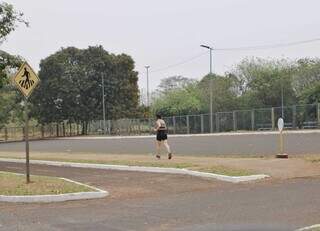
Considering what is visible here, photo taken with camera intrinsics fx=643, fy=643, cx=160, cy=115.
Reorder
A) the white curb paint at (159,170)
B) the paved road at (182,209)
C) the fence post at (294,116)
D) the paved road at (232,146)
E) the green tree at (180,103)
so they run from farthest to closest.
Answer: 1. the green tree at (180,103)
2. the fence post at (294,116)
3. the paved road at (232,146)
4. the white curb paint at (159,170)
5. the paved road at (182,209)

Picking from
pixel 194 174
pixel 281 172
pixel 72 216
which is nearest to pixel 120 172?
pixel 194 174

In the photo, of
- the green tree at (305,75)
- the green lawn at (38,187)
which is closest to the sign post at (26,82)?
the green lawn at (38,187)

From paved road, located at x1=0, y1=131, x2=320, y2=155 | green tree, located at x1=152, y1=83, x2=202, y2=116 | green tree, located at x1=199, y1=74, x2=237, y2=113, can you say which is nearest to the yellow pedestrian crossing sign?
paved road, located at x1=0, y1=131, x2=320, y2=155

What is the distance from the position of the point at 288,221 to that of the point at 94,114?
6892cm

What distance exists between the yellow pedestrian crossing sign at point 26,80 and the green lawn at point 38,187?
2.25 meters

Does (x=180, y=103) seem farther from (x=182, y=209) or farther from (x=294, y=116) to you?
(x=182, y=209)

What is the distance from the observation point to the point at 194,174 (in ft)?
59.8

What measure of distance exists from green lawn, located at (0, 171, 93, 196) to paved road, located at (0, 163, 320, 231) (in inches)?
32.3

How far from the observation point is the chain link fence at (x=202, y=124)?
5323 centimetres

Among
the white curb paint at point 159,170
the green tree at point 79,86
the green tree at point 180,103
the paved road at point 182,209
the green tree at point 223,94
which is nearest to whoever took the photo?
the paved road at point 182,209

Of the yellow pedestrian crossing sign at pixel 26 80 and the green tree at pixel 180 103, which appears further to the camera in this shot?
the green tree at pixel 180 103

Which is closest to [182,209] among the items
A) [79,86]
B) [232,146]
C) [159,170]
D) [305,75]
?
[159,170]

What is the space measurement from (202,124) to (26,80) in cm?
4887

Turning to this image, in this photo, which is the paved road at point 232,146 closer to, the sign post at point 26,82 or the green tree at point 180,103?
the sign post at point 26,82
